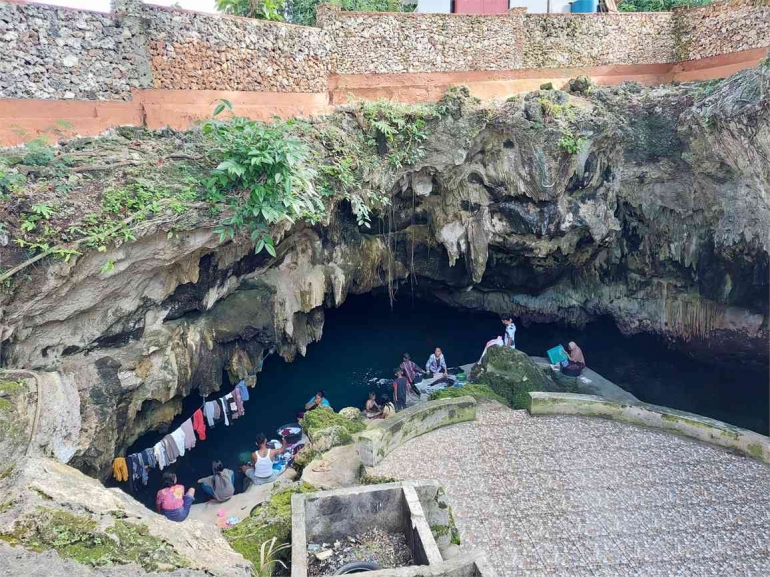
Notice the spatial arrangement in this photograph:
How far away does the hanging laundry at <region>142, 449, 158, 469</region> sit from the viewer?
35.4 ft

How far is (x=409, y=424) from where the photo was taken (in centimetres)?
995

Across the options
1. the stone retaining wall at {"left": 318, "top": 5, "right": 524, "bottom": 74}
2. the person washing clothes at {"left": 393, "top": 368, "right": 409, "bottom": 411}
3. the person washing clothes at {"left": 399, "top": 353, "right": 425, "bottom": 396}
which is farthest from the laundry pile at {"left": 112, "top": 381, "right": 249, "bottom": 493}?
the stone retaining wall at {"left": 318, "top": 5, "right": 524, "bottom": 74}

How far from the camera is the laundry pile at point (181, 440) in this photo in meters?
10.4

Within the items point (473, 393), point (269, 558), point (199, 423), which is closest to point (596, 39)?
point (473, 393)

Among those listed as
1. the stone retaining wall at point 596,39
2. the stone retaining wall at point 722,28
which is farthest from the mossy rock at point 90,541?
the stone retaining wall at point 722,28

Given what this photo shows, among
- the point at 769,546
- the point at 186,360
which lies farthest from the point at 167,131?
the point at 769,546

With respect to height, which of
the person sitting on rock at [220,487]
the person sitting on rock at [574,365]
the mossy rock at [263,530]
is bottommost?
the person sitting on rock at [220,487]

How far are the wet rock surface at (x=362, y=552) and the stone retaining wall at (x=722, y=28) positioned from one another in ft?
47.2

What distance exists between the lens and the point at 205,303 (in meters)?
12.1

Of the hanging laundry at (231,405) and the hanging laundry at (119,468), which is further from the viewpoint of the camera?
the hanging laundry at (231,405)

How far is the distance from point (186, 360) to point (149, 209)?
3.80 m

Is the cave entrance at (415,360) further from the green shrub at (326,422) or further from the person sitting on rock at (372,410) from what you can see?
the green shrub at (326,422)

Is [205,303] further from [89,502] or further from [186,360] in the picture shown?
[89,502]

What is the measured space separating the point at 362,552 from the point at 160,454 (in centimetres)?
579
